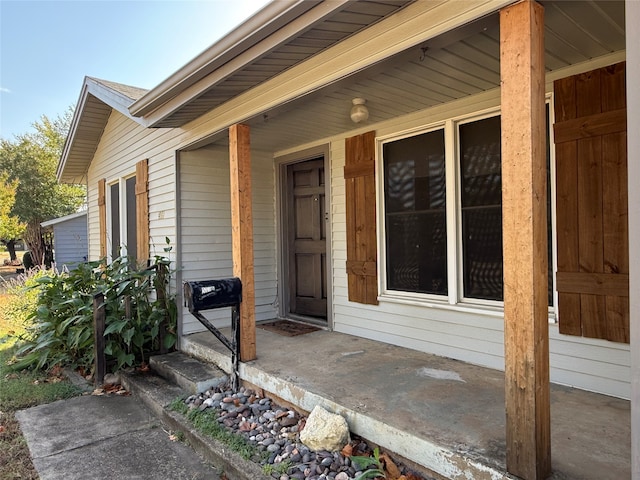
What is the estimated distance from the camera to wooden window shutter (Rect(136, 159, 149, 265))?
5141mm

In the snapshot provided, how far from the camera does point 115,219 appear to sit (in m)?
6.69

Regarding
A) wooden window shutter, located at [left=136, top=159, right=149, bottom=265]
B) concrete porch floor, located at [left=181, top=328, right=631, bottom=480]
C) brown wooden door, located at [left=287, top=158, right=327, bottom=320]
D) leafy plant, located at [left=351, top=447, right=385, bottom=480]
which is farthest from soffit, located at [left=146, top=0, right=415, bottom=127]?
leafy plant, located at [left=351, top=447, right=385, bottom=480]

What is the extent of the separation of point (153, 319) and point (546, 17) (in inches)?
163

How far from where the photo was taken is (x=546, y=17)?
6.46ft

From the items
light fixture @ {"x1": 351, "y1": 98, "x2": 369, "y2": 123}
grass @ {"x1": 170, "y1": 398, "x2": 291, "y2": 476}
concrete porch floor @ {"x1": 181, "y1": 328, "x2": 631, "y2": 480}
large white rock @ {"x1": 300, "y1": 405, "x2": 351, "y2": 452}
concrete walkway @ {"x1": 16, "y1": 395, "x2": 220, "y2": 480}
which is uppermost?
light fixture @ {"x1": 351, "y1": 98, "x2": 369, "y2": 123}

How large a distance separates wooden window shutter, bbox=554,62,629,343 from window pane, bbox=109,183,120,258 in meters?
6.13

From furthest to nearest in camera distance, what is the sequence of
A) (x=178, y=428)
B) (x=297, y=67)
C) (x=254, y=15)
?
(x=178, y=428) → (x=297, y=67) → (x=254, y=15)

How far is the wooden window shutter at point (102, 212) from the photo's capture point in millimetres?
6973

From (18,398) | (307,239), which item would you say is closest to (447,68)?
(307,239)

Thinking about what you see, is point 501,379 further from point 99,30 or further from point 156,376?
point 99,30

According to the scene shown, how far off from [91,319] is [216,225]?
63.6 inches

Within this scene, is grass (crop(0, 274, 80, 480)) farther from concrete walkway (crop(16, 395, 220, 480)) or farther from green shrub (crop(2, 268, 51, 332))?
green shrub (crop(2, 268, 51, 332))

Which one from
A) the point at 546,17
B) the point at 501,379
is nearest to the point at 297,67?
the point at 546,17

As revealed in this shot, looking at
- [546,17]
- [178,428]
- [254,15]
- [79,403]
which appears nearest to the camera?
[546,17]
